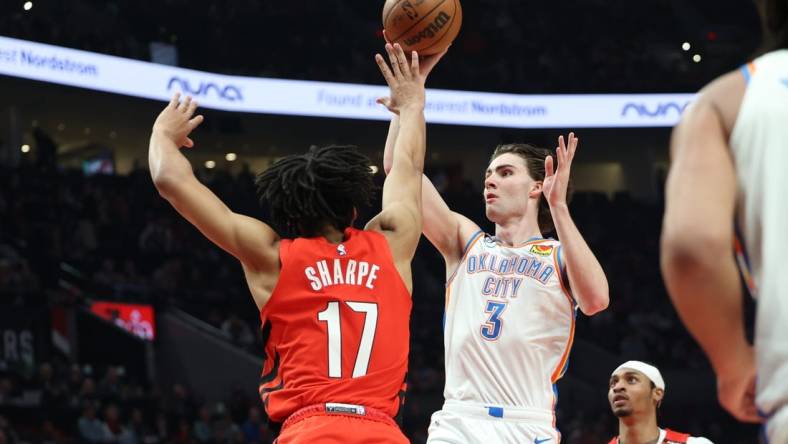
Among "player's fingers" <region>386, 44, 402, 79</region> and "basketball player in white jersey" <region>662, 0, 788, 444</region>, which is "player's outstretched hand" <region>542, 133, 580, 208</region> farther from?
"basketball player in white jersey" <region>662, 0, 788, 444</region>

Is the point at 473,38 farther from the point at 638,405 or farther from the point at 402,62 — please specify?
the point at 402,62

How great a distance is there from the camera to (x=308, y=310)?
338 cm

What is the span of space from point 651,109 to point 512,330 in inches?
732

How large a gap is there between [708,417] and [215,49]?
37.5 feet

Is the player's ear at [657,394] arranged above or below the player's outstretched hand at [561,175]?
below

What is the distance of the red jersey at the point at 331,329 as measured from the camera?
132 inches

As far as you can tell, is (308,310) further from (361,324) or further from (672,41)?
(672,41)

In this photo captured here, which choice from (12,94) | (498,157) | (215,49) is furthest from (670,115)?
(498,157)

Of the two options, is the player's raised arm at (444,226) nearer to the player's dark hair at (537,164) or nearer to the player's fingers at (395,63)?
the player's dark hair at (537,164)

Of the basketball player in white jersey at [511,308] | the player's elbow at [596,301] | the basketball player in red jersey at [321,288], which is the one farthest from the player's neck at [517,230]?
the basketball player in red jersey at [321,288]

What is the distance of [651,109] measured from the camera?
22.7m

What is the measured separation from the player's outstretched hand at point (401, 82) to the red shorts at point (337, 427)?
1.19m

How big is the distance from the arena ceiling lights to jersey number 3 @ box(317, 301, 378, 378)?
46.0 ft

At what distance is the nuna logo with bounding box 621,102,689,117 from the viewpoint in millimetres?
22656
